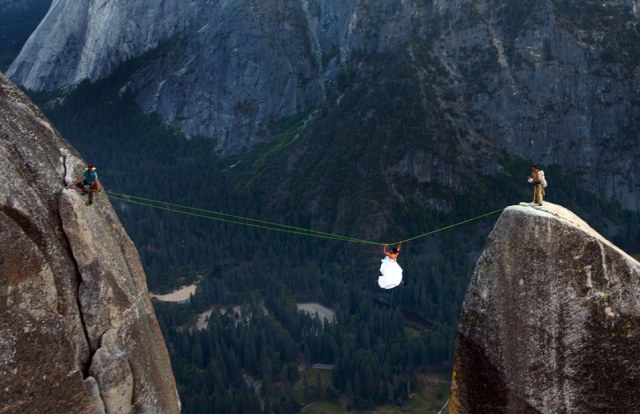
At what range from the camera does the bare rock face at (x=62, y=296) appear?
22.7 m

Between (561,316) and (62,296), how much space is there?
658 inches

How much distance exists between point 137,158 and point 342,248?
7723cm

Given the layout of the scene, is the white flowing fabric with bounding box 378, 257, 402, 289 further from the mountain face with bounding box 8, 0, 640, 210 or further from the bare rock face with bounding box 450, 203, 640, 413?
the mountain face with bounding box 8, 0, 640, 210

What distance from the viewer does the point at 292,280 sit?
443ft

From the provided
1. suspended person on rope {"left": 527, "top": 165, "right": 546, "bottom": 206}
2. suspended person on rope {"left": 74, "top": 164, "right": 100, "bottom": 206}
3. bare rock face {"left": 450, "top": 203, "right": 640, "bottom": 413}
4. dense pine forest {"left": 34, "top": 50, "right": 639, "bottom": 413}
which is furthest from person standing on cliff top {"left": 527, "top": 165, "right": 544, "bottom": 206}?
dense pine forest {"left": 34, "top": 50, "right": 639, "bottom": 413}

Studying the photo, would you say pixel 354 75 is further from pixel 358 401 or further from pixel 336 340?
pixel 358 401

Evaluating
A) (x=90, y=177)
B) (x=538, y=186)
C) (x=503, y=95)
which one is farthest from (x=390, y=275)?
(x=503, y=95)

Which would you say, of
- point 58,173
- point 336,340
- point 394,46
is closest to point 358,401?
point 336,340

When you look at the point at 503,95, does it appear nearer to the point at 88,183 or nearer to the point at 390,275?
the point at 390,275

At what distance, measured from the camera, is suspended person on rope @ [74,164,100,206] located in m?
26.2

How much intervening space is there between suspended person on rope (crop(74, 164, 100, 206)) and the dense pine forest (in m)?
68.8

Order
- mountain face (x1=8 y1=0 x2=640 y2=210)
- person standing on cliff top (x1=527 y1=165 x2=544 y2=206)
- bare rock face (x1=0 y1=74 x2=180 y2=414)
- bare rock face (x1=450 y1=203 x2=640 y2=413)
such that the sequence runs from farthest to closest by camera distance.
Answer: mountain face (x1=8 y1=0 x2=640 y2=210) → person standing on cliff top (x1=527 y1=165 x2=544 y2=206) → bare rock face (x1=450 y1=203 x2=640 y2=413) → bare rock face (x1=0 y1=74 x2=180 y2=414)

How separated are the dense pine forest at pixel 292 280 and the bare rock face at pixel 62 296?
2621 inches

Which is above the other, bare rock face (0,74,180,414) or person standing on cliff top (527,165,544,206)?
person standing on cliff top (527,165,544,206)
